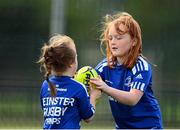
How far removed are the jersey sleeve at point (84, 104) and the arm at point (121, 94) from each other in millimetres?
160

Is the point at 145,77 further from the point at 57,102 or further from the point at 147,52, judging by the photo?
the point at 147,52

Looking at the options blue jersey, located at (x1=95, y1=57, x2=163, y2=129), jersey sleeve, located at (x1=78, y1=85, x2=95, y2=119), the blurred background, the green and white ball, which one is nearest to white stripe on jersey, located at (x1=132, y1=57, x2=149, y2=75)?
blue jersey, located at (x1=95, y1=57, x2=163, y2=129)

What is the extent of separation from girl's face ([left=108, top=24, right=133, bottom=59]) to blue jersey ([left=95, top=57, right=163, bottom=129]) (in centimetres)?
11

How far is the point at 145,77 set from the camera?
215 inches

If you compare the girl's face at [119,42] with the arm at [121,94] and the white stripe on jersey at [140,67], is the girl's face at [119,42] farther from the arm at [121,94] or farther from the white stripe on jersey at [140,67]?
the arm at [121,94]

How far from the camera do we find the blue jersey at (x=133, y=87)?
17.9 ft

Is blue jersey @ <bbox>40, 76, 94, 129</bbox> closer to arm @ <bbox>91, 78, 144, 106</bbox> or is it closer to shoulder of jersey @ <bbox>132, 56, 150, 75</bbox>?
arm @ <bbox>91, 78, 144, 106</bbox>

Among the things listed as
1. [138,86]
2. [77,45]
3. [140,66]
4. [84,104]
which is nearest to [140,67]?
[140,66]

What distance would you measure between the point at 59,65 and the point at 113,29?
602 millimetres

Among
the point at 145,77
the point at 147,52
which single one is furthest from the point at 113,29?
the point at 147,52

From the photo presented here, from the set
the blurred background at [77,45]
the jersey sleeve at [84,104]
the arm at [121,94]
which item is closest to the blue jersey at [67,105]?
the jersey sleeve at [84,104]

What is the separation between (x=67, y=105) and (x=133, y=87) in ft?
1.90

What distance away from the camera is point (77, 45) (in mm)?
10953

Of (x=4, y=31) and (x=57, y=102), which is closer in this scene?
(x=57, y=102)
